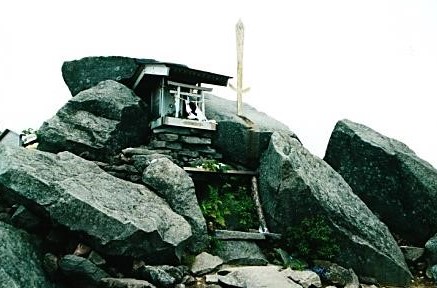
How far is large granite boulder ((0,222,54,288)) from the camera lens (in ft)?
27.3

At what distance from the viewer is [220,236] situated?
40.2 ft

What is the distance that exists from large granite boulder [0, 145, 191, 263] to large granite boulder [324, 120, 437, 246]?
8.09m

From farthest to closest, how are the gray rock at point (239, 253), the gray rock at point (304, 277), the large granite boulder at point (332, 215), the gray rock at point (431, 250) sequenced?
the gray rock at point (431, 250), the large granite boulder at point (332, 215), the gray rock at point (239, 253), the gray rock at point (304, 277)

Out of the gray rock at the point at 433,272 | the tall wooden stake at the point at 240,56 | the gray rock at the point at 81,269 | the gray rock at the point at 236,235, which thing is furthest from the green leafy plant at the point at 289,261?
the tall wooden stake at the point at 240,56

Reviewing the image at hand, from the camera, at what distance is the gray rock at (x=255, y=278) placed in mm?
10031

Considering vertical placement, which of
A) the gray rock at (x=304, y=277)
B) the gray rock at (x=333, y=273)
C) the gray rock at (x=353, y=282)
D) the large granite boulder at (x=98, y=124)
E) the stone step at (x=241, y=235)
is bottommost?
the gray rock at (x=353, y=282)

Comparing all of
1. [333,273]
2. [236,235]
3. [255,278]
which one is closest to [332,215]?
[333,273]

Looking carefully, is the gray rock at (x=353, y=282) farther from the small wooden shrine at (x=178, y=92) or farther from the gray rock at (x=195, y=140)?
the small wooden shrine at (x=178, y=92)

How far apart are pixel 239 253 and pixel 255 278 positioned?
177cm

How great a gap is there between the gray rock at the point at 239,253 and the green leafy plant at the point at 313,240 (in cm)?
108

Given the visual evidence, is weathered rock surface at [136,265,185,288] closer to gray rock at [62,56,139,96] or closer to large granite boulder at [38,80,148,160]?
large granite boulder at [38,80,148,160]

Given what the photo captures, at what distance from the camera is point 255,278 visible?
1028cm

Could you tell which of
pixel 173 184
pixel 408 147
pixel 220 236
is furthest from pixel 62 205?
pixel 408 147

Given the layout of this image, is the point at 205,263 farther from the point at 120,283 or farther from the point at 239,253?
the point at 120,283
